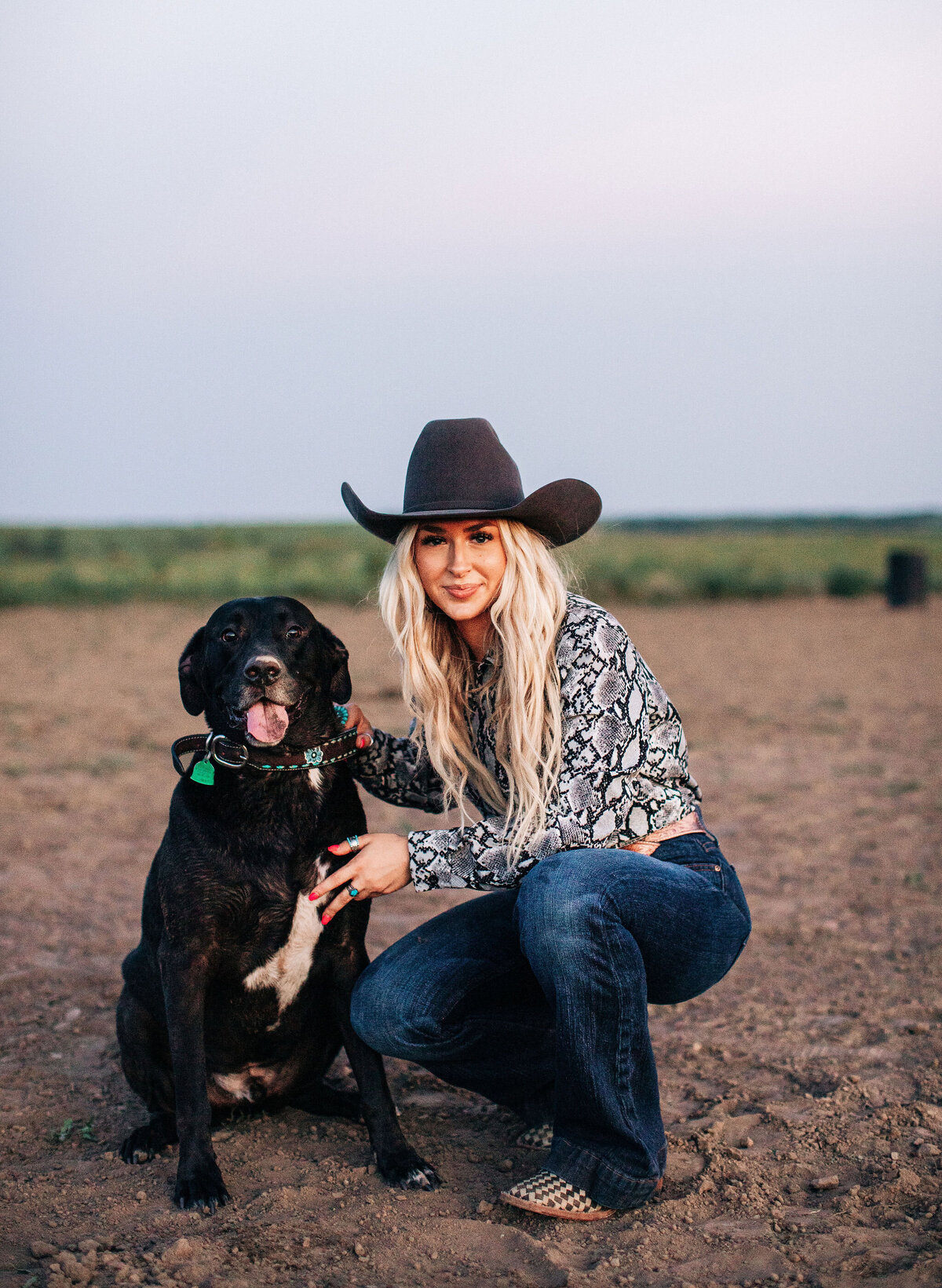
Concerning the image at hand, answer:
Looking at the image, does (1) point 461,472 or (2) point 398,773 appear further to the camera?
(2) point 398,773

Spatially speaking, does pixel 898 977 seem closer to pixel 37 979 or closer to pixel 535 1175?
pixel 535 1175

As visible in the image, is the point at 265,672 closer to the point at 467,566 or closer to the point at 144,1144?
the point at 467,566

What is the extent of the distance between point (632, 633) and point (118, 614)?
9738mm

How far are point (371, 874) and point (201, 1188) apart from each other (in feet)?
2.80

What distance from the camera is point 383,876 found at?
305 centimetres

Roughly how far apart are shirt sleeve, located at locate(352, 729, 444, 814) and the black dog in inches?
5.2

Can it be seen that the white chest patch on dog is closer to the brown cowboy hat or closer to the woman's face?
the woman's face

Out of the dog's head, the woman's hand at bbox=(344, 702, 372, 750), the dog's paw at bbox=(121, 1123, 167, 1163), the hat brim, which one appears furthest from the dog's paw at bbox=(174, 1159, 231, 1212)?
the hat brim

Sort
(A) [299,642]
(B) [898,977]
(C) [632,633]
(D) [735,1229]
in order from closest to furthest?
(D) [735,1229], (A) [299,642], (B) [898,977], (C) [632,633]

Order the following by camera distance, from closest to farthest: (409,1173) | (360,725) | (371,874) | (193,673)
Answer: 1. (409,1173)
2. (371,874)
3. (193,673)
4. (360,725)

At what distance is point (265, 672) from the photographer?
313 cm

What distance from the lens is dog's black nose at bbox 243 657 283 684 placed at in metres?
3.12

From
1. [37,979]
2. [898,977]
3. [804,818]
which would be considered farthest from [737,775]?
[37,979]

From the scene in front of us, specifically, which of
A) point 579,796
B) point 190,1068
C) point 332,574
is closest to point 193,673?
point 190,1068
